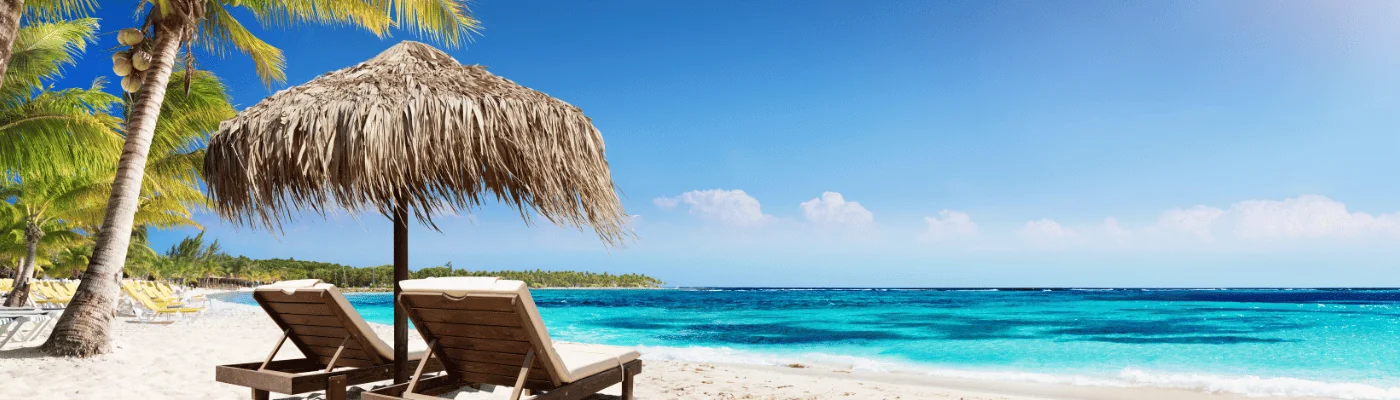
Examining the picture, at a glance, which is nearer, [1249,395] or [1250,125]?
[1249,395]

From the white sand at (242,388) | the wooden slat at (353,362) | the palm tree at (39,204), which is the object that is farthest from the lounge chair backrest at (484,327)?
the palm tree at (39,204)

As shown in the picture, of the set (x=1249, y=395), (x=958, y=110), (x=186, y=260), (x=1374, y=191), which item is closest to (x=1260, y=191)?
(x=1374, y=191)

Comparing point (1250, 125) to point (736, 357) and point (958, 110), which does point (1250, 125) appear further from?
point (736, 357)

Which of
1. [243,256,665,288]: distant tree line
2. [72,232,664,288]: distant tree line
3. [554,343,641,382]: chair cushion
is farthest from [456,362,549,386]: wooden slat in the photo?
[243,256,665,288]: distant tree line

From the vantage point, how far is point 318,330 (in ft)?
11.4

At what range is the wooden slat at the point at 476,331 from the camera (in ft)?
8.91

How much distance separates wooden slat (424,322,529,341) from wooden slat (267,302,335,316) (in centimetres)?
69

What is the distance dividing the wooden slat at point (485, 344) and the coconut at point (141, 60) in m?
5.53

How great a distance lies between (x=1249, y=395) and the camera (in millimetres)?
7086

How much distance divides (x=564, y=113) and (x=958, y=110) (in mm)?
32116

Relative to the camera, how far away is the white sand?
4.47 meters

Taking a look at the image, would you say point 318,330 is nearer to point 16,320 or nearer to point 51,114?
point 16,320

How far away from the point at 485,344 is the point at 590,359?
0.47 meters

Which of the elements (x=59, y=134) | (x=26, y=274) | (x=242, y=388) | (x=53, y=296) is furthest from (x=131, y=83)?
(x=26, y=274)
